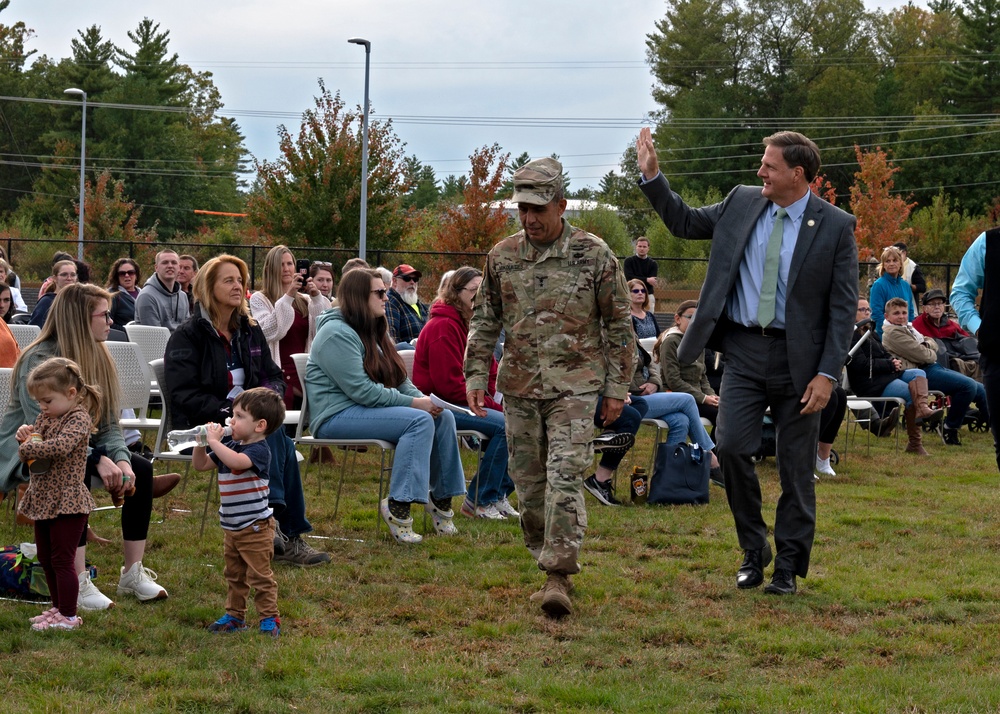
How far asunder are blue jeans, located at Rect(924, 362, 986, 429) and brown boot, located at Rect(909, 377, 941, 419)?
537 mm

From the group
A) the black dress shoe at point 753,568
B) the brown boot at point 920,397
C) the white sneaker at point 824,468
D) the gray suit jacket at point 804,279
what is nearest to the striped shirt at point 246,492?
the gray suit jacket at point 804,279

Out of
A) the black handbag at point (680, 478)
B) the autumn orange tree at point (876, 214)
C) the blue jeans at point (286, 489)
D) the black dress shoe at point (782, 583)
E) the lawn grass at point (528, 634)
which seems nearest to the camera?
the lawn grass at point (528, 634)

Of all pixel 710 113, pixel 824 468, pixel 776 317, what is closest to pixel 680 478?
pixel 824 468

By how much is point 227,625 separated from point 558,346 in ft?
6.05

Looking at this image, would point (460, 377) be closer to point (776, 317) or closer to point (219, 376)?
point (219, 376)

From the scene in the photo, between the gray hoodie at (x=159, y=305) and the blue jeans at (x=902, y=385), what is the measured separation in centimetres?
703

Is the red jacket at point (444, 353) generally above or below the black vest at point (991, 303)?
below

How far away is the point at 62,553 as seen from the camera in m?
4.84

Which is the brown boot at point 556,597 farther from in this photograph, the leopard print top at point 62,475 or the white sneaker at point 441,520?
the leopard print top at point 62,475

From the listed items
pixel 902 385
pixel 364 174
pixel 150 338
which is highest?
pixel 364 174

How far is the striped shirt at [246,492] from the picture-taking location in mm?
4887

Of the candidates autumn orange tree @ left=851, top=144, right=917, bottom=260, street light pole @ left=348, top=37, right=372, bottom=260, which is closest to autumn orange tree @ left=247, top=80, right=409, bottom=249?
street light pole @ left=348, top=37, right=372, bottom=260

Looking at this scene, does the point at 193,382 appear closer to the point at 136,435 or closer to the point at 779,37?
the point at 136,435

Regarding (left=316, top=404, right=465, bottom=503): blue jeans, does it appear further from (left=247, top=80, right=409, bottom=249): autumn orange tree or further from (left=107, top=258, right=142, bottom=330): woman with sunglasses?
(left=247, top=80, right=409, bottom=249): autumn orange tree
